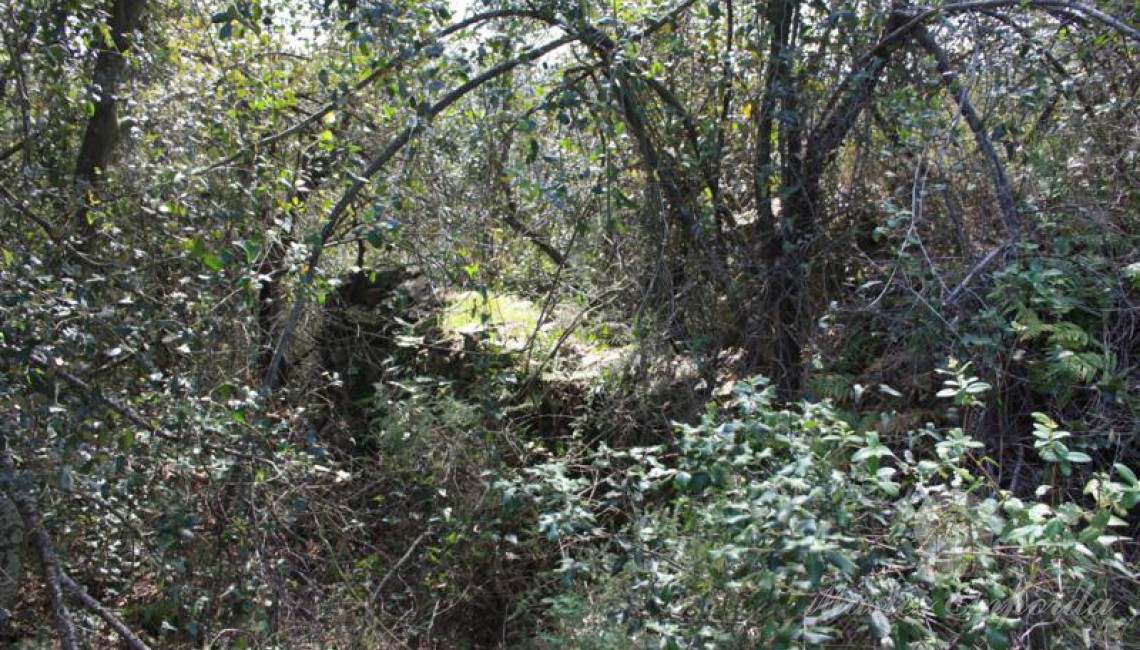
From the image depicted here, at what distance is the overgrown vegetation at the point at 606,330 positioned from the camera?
336 cm

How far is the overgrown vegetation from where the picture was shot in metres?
3.36

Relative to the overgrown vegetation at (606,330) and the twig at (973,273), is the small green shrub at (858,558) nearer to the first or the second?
the overgrown vegetation at (606,330)

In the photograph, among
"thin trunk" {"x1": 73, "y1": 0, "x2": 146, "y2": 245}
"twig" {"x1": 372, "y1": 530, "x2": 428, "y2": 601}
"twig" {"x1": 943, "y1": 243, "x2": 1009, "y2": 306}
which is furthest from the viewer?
"thin trunk" {"x1": 73, "y1": 0, "x2": 146, "y2": 245}

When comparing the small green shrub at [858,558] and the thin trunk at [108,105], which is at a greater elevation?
the thin trunk at [108,105]

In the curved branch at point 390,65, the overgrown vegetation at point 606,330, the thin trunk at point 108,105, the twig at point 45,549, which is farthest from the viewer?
the thin trunk at point 108,105

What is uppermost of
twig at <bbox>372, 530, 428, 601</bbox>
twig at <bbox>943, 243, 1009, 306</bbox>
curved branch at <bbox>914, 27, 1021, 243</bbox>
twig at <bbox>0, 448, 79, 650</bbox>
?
curved branch at <bbox>914, 27, 1021, 243</bbox>

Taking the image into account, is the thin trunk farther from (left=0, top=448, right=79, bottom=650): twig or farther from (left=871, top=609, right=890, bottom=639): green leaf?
(left=871, top=609, right=890, bottom=639): green leaf

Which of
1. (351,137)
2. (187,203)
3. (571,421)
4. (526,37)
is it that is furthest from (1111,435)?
(351,137)

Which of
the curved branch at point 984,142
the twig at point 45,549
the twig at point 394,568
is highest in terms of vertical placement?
the curved branch at point 984,142

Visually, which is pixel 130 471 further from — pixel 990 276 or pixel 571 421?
pixel 990 276

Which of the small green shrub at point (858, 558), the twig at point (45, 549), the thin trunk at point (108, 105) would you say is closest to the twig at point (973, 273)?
the small green shrub at point (858, 558)

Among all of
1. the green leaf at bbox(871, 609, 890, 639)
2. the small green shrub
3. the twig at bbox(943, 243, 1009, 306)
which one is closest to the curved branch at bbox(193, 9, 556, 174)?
the small green shrub

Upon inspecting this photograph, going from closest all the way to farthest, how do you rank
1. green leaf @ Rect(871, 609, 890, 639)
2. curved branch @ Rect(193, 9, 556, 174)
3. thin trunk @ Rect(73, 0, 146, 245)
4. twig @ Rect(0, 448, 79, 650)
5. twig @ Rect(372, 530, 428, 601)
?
green leaf @ Rect(871, 609, 890, 639), twig @ Rect(0, 448, 79, 650), curved branch @ Rect(193, 9, 556, 174), twig @ Rect(372, 530, 428, 601), thin trunk @ Rect(73, 0, 146, 245)

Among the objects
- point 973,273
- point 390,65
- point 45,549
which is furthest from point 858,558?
point 45,549
